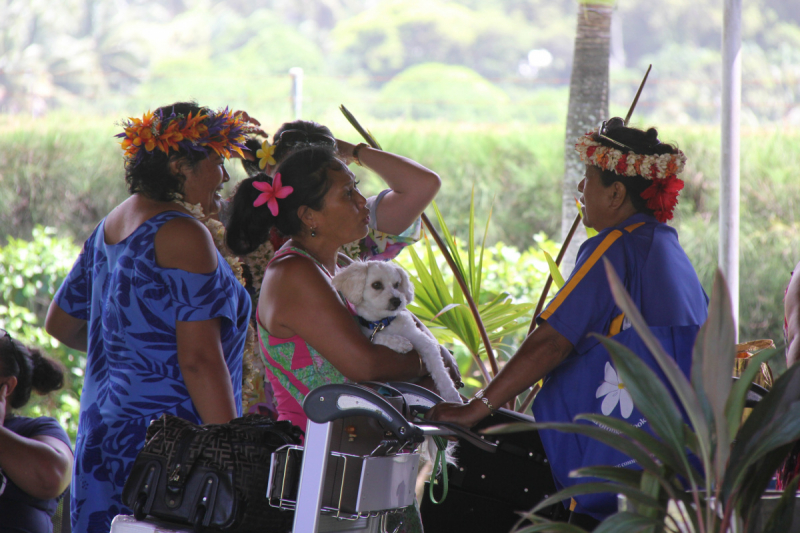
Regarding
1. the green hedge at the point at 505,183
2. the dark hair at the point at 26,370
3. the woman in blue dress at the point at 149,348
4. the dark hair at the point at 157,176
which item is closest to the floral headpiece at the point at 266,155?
the dark hair at the point at 157,176

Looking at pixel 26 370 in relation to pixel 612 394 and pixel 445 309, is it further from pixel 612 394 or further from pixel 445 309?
pixel 612 394

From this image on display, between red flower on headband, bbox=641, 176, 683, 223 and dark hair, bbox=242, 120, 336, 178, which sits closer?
red flower on headband, bbox=641, 176, 683, 223

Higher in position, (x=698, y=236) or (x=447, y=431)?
(x=698, y=236)

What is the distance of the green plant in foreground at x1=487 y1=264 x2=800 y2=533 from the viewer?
1.14m

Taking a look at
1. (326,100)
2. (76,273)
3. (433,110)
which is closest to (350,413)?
(76,273)

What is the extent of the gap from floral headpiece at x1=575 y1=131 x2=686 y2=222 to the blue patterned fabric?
1.11m

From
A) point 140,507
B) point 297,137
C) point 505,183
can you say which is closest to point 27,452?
point 140,507

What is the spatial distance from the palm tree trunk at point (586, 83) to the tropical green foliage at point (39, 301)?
3507 millimetres

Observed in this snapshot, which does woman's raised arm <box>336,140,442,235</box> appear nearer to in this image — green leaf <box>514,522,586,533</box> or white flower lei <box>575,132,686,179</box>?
white flower lei <box>575,132,686,179</box>

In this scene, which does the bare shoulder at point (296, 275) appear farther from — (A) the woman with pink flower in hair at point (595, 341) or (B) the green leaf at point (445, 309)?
(B) the green leaf at point (445, 309)

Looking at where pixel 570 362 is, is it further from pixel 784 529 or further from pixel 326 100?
pixel 326 100

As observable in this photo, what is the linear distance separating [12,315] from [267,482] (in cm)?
434

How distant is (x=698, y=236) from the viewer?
23.2ft

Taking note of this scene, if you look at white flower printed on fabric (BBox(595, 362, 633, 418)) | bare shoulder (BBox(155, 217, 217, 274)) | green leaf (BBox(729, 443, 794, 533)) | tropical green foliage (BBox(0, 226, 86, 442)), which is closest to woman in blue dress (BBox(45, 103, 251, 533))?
bare shoulder (BBox(155, 217, 217, 274))
